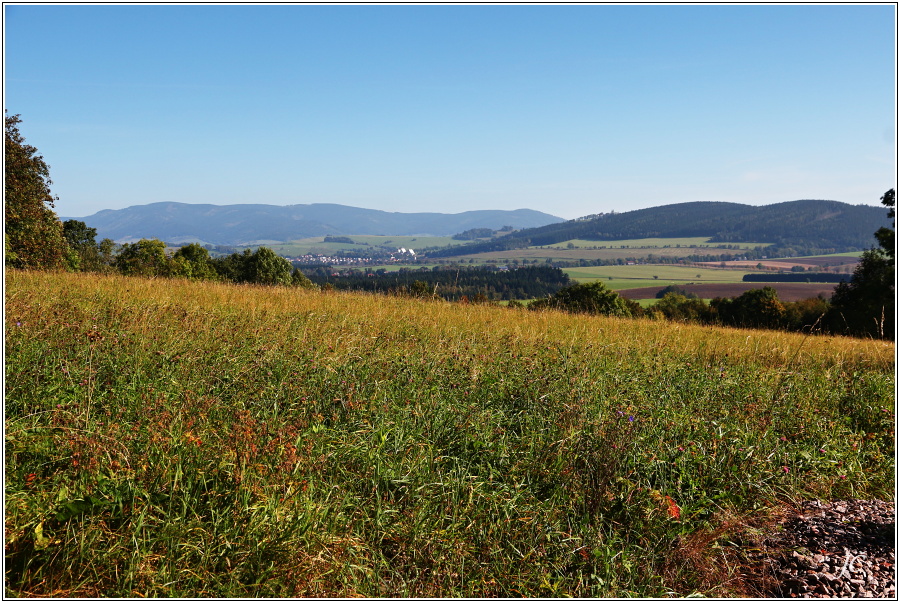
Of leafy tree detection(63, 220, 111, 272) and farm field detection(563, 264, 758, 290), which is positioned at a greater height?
leafy tree detection(63, 220, 111, 272)

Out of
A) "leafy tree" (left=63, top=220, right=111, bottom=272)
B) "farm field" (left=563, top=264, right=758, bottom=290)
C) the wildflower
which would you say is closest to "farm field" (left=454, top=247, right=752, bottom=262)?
"farm field" (left=563, top=264, right=758, bottom=290)

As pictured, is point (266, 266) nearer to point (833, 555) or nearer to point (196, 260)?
point (196, 260)

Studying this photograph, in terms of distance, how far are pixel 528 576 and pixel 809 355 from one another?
7750mm

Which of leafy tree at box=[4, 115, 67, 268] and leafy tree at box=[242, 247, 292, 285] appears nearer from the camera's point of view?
leafy tree at box=[4, 115, 67, 268]

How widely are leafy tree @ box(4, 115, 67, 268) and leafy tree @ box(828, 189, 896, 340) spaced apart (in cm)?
3288

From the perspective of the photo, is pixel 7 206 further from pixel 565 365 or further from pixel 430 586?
pixel 430 586

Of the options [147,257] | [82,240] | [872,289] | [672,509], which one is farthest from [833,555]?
[82,240]

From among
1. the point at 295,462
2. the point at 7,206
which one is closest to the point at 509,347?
the point at 295,462

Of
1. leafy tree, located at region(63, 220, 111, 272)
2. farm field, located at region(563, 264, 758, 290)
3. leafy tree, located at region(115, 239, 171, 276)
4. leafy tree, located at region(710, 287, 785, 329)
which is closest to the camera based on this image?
leafy tree, located at region(115, 239, 171, 276)

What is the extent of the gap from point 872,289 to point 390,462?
32122mm

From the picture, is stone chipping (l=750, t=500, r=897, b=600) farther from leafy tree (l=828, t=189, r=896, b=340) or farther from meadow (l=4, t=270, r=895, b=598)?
leafy tree (l=828, t=189, r=896, b=340)

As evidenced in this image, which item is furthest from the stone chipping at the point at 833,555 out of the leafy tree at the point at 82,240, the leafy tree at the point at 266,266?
the leafy tree at the point at 82,240

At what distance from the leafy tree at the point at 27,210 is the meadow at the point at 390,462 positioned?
1362cm

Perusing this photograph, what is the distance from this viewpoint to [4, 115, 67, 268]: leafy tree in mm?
17844
